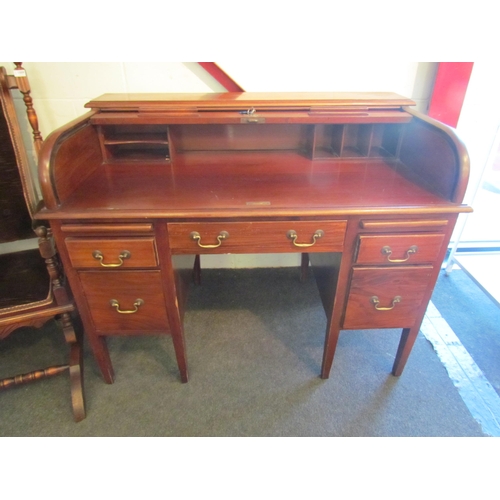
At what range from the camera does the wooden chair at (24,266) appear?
1197mm

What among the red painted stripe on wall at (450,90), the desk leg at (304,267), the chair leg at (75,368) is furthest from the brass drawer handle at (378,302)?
the chair leg at (75,368)

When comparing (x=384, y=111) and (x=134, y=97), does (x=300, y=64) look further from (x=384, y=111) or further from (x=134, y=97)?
(x=134, y=97)

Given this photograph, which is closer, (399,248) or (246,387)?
(399,248)

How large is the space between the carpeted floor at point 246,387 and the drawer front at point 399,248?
0.65 metres

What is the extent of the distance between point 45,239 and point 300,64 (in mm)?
1299

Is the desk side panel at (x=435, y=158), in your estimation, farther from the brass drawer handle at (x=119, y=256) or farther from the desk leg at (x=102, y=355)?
the desk leg at (x=102, y=355)

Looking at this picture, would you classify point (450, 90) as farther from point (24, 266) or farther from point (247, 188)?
point (24, 266)

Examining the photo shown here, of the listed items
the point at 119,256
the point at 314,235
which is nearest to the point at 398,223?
the point at 314,235

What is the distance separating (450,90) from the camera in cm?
154

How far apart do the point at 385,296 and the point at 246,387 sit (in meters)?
0.70

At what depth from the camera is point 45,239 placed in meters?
1.18

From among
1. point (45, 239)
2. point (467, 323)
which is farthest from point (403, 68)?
point (45, 239)

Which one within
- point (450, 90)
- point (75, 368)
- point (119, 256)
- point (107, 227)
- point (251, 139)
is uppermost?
point (450, 90)

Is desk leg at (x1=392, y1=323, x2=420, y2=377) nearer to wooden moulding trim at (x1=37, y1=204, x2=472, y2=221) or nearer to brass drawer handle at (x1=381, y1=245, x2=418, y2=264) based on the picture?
brass drawer handle at (x1=381, y1=245, x2=418, y2=264)
